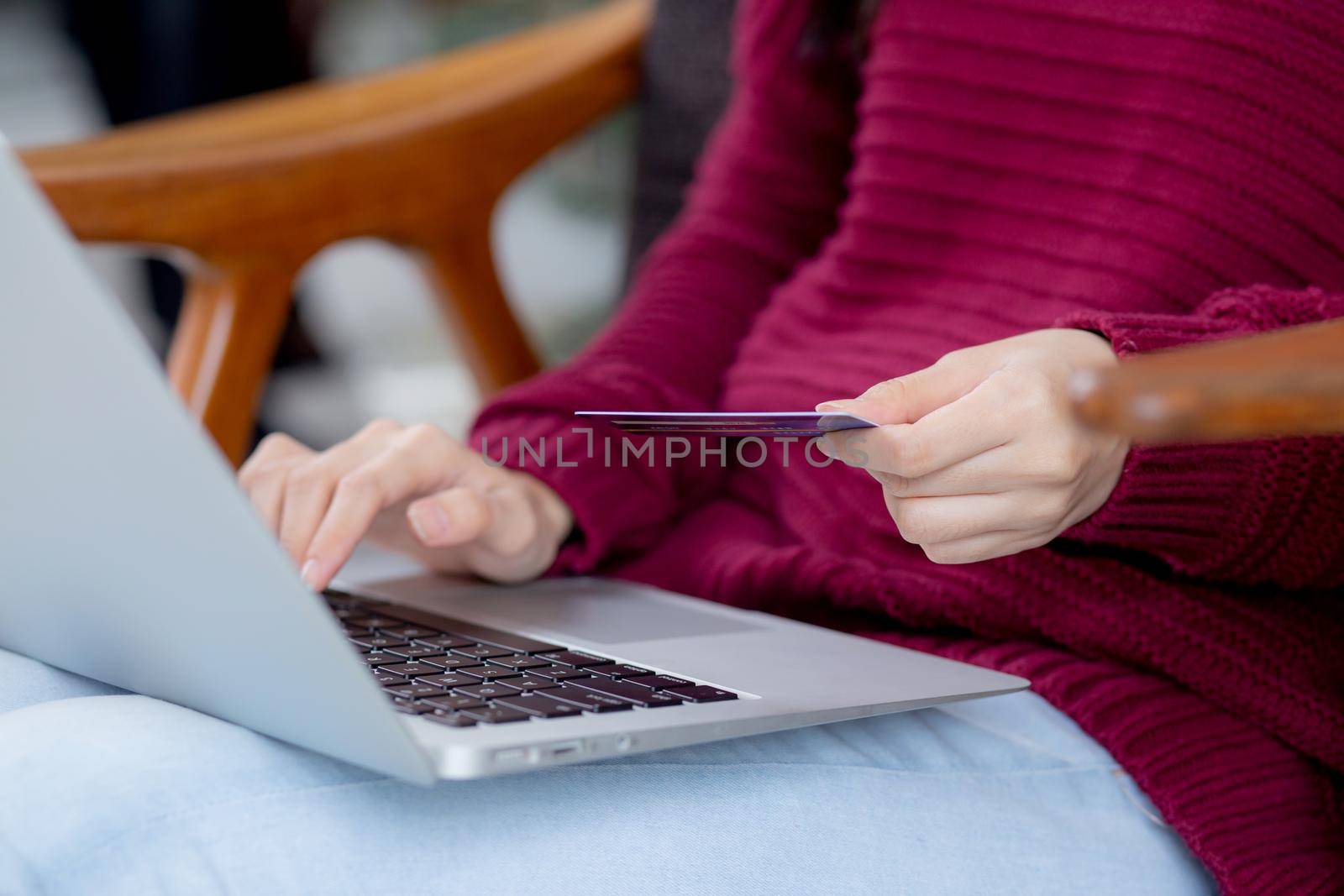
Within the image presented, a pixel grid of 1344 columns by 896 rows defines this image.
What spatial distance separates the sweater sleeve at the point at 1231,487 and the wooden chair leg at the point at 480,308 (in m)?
0.61

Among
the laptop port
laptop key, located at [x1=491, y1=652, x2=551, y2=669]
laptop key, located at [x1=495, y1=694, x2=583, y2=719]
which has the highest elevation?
the laptop port

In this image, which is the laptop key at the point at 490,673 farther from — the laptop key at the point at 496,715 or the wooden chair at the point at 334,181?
the wooden chair at the point at 334,181

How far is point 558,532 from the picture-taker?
2.36 ft

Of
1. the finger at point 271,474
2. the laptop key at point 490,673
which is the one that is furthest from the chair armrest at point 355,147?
the laptop key at point 490,673

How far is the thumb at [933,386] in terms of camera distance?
469mm

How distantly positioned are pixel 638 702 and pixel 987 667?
0.67ft

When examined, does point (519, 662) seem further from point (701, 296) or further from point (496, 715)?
point (701, 296)

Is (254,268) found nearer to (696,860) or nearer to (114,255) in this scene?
(696,860)

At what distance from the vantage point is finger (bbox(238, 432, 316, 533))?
62cm

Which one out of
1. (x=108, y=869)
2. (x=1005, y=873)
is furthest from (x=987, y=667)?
(x=108, y=869)

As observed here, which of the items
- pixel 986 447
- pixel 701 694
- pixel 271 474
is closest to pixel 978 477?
pixel 986 447

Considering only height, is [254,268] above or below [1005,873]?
above

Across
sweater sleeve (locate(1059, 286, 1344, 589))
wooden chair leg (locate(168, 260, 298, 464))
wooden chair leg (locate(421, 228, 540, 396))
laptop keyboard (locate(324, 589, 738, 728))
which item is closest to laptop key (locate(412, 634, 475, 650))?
laptop keyboard (locate(324, 589, 738, 728))

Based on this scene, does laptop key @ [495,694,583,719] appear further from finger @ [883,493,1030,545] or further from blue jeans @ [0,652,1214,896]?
finger @ [883,493,1030,545]
